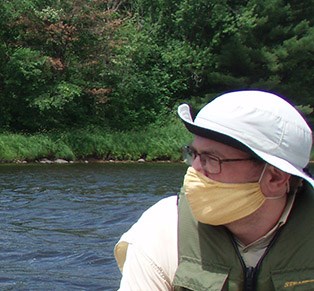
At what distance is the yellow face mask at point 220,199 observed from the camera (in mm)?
2080

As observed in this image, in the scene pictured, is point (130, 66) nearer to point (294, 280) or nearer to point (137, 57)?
point (137, 57)

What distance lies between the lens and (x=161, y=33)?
32.0 metres

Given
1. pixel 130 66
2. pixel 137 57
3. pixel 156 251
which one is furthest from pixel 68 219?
pixel 137 57

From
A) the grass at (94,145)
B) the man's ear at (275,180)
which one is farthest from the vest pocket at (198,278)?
the grass at (94,145)

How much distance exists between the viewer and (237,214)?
82.7 inches

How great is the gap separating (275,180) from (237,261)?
0.25m

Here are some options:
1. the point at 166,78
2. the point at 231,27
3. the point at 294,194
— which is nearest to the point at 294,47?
the point at 231,27

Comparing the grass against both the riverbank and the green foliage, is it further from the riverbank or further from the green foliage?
the green foliage

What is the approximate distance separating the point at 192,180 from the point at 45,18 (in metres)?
23.8

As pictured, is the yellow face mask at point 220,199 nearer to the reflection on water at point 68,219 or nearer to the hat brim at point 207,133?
the hat brim at point 207,133

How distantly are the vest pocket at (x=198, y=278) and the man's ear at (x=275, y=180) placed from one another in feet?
0.85

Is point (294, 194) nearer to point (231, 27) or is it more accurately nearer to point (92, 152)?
point (92, 152)

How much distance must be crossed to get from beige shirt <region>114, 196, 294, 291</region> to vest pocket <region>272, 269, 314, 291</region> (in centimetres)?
8

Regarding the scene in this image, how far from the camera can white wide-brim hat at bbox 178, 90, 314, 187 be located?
2072 millimetres
